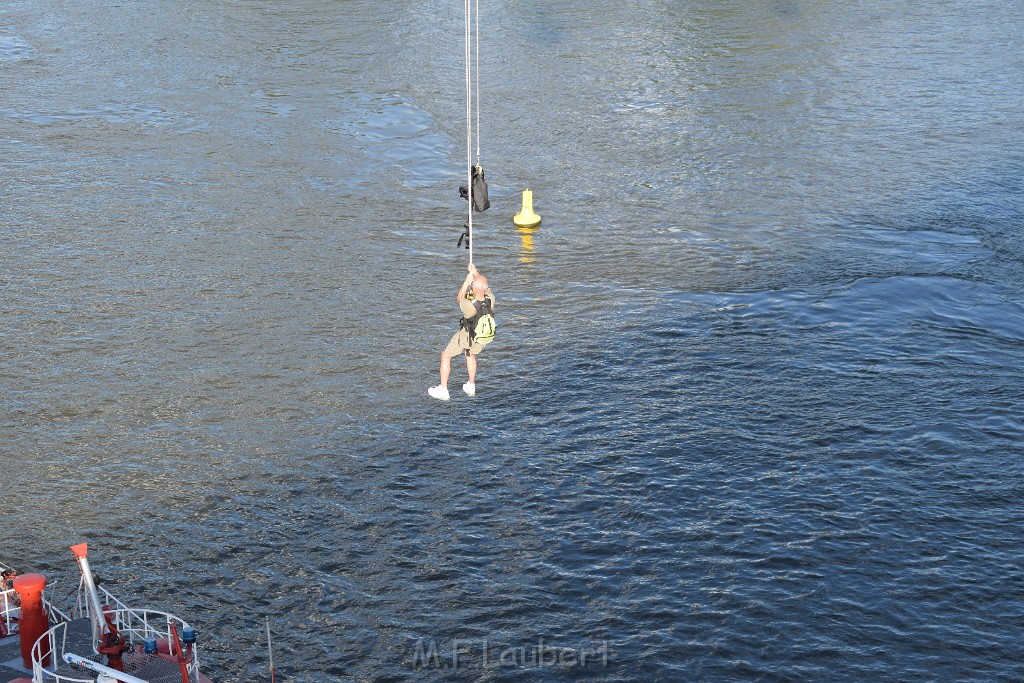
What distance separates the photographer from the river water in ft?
65.2

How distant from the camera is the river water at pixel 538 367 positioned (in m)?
19.9

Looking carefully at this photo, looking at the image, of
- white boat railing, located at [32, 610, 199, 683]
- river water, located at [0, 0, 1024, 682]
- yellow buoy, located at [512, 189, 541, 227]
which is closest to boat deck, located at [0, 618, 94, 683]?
white boat railing, located at [32, 610, 199, 683]

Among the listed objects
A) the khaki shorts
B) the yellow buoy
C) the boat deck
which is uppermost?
the yellow buoy

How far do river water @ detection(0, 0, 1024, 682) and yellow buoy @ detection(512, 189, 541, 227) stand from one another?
64 cm

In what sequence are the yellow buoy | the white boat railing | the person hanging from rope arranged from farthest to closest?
1. the yellow buoy
2. the person hanging from rope
3. the white boat railing

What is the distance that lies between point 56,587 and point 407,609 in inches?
241

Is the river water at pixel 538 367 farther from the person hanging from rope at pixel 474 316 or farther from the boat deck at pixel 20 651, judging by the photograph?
the person hanging from rope at pixel 474 316

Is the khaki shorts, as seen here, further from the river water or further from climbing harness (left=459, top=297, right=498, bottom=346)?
the river water

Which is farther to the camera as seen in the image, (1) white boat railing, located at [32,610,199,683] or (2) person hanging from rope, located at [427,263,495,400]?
(2) person hanging from rope, located at [427,263,495,400]

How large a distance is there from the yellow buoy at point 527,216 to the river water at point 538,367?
643 millimetres

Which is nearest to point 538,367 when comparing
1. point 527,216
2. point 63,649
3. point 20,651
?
point 527,216

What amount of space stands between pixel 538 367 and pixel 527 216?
9677 mm

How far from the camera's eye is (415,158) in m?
43.1

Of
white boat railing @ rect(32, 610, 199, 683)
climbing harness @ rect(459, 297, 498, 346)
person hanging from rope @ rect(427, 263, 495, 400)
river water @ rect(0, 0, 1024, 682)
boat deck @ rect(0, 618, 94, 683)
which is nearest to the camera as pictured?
white boat railing @ rect(32, 610, 199, 683)
